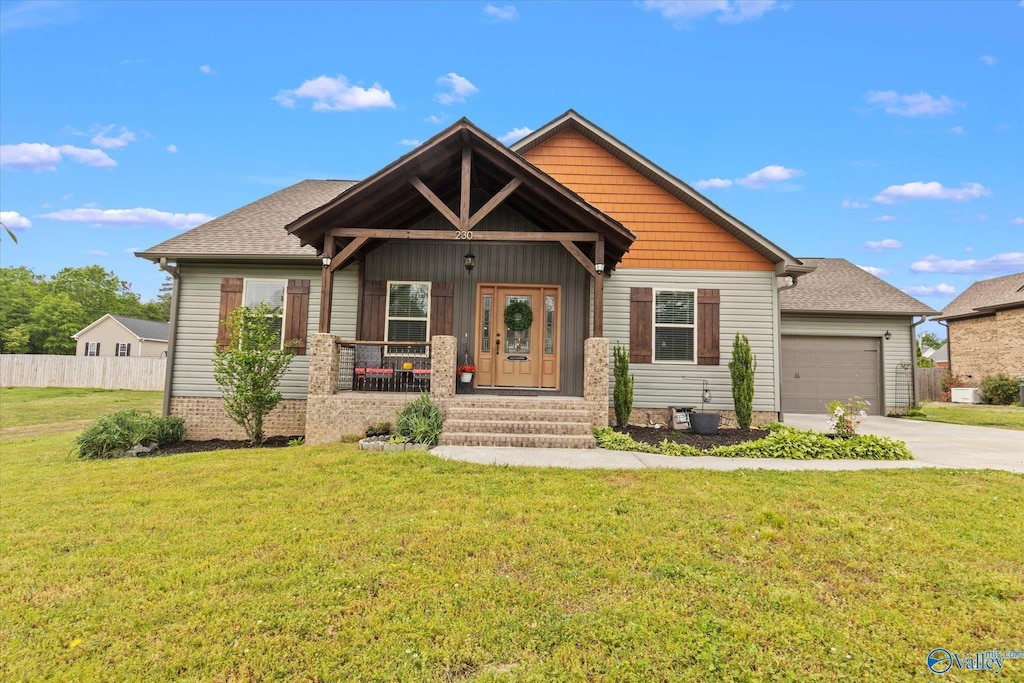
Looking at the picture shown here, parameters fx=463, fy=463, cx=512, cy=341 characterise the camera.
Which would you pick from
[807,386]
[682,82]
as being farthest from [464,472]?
[682,82]

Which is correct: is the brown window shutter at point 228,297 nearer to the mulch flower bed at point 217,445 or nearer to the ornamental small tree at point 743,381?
the mulch flower bed at point 217,445

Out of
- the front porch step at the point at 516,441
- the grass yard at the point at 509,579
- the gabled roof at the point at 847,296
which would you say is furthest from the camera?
the gabled roof at the point at 847,296

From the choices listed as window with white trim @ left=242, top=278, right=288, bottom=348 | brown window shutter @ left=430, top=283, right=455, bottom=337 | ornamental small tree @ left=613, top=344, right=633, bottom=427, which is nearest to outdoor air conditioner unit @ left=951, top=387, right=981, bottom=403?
ornamental small tree @ left=613, top=344, right=633, bottom=427

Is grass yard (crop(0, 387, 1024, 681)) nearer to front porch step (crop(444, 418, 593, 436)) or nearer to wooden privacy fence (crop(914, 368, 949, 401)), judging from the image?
front porch step (crop(444, 418, 593, 436))

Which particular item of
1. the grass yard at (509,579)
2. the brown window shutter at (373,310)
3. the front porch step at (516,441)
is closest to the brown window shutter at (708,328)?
the front porch step at (516,441)

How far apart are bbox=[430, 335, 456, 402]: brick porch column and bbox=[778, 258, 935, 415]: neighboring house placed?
31.7 feet

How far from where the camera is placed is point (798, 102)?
16312mm

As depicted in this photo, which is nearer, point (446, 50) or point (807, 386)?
point (807, 386)

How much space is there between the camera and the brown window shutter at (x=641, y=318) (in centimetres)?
923

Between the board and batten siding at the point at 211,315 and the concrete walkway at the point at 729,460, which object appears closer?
the concrete walkway at the point at 729,460

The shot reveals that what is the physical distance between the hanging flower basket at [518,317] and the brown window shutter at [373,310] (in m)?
2.47

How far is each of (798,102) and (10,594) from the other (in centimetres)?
2128

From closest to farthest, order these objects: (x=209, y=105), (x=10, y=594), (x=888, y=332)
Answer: (x=10, y=594) < (x=888, y=332) < (x=209, y=105)

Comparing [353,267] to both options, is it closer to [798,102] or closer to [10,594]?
[10,594]
